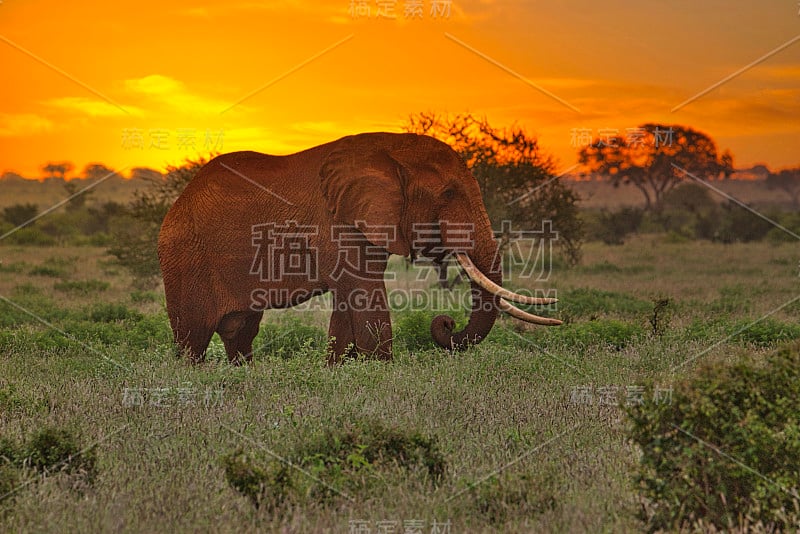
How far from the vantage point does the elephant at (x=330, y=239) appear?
10.1 m

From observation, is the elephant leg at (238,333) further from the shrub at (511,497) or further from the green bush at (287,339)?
the shrub at (511,497)

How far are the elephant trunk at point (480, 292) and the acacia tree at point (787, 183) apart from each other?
69.3 m

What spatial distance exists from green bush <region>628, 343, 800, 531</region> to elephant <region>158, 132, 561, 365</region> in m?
4.01

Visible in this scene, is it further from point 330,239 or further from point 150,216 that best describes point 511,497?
point 150,216

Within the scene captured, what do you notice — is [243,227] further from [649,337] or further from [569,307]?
[569,307]

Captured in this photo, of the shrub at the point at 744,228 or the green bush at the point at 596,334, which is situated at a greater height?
the shrub at the point at 744,228

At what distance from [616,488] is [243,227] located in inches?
231

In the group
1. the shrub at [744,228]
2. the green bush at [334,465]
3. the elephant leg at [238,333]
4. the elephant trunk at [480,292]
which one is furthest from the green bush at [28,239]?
the green bush at [334,465]

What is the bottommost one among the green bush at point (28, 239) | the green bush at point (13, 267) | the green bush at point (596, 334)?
the green bush at point (13, 267)

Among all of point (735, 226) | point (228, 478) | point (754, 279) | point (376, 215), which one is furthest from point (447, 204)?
point (735, 226)

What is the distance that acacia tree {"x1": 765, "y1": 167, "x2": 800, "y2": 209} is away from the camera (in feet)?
244

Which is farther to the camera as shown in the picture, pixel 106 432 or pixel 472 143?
pixel 472 143

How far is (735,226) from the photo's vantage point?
1751 inches

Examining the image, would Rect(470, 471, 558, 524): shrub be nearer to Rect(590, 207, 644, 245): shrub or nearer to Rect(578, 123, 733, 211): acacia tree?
Rect(590, 207, 644, 245): shrub
